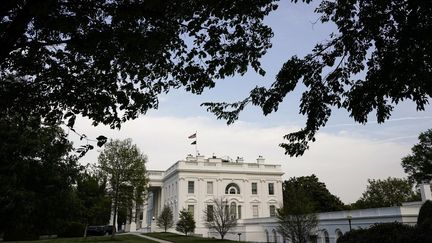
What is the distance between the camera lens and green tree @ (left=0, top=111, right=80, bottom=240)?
70.5 ft

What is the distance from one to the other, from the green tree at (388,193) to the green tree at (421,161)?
13.1 m

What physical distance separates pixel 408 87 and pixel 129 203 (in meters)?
33.5

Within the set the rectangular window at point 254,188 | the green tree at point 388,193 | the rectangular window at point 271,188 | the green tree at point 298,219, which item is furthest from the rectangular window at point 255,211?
the green tree at point 298,219

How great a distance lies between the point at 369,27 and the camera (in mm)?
6340

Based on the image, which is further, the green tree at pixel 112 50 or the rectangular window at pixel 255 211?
the rectangular window at pixel 255 211

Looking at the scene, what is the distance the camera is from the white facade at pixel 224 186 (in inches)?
2211

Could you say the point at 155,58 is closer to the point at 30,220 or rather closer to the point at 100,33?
the point at 100,33

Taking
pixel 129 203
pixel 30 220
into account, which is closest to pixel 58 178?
pixel 30 220

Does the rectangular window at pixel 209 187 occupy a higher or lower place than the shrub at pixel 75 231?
higher

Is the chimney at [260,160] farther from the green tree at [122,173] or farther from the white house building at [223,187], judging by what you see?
the green tree at [122,173]

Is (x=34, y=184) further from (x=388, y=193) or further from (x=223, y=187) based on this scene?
(x=388, y=193)

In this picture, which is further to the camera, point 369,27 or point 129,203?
point 129,203

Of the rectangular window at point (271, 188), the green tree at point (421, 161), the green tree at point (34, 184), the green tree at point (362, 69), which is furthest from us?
the rectangular window at point (271, 188)

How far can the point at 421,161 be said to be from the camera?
151 feet
